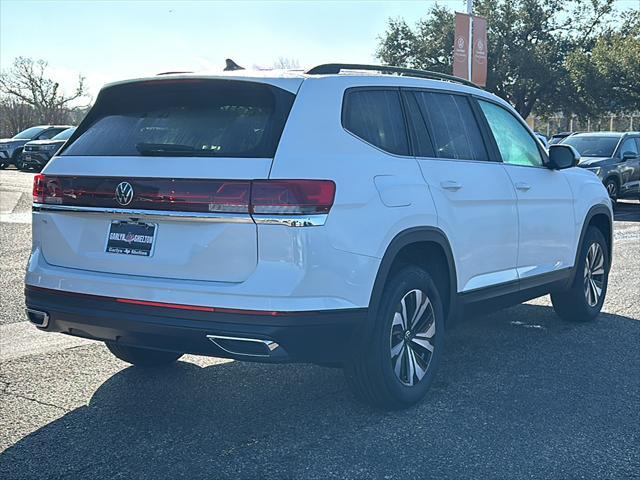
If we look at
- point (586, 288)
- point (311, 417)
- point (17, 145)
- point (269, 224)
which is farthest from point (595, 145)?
point (17, 145)

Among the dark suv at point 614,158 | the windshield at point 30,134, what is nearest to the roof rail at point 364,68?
the dark suv at point 614,158

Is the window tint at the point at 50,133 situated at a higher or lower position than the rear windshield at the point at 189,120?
lower

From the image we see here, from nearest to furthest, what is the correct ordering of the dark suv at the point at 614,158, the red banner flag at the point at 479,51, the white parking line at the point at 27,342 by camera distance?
the white parking line at the point at 27,342, the dark suv at the point at 614,158, the red banner flag at the point at 479,51

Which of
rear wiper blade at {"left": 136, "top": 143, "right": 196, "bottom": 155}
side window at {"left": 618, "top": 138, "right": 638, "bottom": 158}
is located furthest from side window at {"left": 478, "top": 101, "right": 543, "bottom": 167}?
side window at {"left": 618, "top": 138, "right": 638, "bottom": 158}

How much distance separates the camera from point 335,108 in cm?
432

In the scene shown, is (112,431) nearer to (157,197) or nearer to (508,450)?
(157,197)

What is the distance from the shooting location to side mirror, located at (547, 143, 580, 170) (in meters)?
6.32

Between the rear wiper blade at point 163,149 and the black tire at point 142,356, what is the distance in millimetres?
1559

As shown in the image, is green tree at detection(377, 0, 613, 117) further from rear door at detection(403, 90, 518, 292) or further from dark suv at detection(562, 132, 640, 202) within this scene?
rear door at detection(403, 90, 518, 292)

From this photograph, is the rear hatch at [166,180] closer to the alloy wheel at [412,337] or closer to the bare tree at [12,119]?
the alloy wheel at [412,337]

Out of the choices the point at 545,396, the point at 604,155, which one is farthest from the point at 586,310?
the point at 604,155

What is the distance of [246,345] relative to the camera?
390 cm

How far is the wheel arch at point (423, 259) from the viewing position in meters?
4.30

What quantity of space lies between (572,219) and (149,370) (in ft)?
11.4
